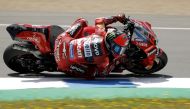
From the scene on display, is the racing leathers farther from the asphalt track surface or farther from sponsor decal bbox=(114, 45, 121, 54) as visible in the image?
the asphalt track surface

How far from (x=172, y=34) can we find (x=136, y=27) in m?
A: 5.41

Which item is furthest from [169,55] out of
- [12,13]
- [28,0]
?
[28,0]

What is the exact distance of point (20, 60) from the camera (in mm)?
10375

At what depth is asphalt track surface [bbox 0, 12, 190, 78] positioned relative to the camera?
1118 centimetres

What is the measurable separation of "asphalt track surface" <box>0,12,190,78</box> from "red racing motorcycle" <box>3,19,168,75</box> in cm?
34

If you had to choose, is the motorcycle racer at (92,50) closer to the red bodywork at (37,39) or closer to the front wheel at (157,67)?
the red bodywork at (37,39)

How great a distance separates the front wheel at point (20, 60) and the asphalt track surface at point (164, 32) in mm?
199

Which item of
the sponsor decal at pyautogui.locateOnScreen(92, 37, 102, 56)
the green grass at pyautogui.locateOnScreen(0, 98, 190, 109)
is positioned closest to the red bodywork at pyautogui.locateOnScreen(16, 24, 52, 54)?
the sponsor decal at pyautogui.locateOnScreen(92, 37, 102, 56)

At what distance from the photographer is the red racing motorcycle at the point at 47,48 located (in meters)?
10.1

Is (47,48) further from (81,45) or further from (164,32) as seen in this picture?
(164,32)

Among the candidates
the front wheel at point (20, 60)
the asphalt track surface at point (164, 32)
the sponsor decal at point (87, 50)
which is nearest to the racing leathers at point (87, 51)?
the sponsor decal at point (87, 50)

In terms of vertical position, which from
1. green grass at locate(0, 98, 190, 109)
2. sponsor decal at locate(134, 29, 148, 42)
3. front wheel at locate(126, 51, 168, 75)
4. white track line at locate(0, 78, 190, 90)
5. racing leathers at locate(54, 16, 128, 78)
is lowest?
white track line at locate(0, 78, 190, 90)

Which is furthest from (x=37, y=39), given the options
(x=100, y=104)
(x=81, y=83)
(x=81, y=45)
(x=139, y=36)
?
(x=100, y=104)

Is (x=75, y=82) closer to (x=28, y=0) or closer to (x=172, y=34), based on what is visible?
(x=172, y=34)
